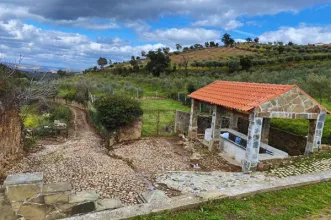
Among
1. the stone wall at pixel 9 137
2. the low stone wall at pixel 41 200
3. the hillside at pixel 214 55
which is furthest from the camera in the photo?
the hillside at pixel 214 55

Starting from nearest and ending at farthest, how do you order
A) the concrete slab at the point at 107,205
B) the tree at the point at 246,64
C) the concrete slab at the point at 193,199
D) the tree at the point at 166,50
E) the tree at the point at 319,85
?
the concrete slab at the point at 193,199 < the concrete slab at the point at 107,205 < the tree at the point at 319,85 < the tree at the point at 246,64 < the tree at the point at 166,50

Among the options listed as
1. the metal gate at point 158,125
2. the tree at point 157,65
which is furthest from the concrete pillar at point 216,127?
the tree at point 157,65

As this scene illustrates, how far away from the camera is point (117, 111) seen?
16688mm

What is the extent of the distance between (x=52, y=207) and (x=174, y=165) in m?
7.44

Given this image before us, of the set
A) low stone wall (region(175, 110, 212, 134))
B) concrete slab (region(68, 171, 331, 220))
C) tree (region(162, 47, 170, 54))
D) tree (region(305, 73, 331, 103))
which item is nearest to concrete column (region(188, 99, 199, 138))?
low stone wall (region(175, 110, 212, 134))

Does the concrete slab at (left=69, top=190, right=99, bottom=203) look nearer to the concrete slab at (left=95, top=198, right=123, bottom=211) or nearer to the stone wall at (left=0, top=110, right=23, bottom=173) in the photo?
the concrete slab at (left=95, top=198, right=123, bottom=211)

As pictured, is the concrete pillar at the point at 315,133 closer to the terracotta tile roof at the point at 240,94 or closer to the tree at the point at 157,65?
the terracotta tile roof at the point at 240,94

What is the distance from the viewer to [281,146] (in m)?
16.0

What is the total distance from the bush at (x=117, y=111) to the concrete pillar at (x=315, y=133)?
9.62 m

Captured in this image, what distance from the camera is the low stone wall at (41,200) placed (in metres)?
5.72

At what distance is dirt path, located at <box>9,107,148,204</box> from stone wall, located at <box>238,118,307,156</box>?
9.04 meters

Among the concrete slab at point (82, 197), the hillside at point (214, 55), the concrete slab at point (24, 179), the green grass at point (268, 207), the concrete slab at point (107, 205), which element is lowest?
the concrete slab at point (107, 205)

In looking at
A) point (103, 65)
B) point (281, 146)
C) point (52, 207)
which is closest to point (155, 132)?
point (281, 146)

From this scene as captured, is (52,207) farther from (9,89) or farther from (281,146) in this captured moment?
(281,146)
